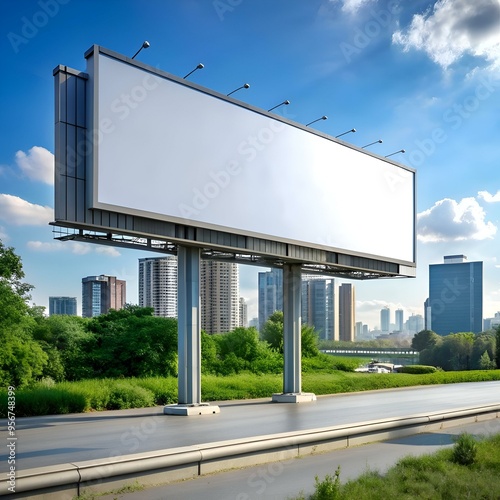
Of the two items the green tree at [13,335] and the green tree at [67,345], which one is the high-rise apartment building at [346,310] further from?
the green tree at [13,335]

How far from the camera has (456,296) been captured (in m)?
114

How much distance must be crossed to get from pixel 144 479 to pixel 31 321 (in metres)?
19.0

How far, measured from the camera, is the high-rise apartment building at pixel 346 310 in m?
82.8

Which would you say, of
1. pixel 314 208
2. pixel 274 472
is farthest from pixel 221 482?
pixel 314 208

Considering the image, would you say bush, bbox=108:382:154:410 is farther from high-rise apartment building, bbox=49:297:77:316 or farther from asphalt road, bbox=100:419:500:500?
A: high-rise apartment building, bbox=49:297:77:316

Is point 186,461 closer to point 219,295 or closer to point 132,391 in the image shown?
point 132,391

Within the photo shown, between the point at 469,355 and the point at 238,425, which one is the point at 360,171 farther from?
the point at 469,355

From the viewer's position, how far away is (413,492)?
727 centimetres

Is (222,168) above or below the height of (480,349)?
above

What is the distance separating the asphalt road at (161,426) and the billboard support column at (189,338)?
531 millimetres

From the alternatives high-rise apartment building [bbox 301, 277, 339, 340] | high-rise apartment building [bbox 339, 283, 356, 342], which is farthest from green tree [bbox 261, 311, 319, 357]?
high-rise apartment building [bbox 339, 283, 356, 342]

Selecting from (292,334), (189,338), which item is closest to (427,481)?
(189,338)

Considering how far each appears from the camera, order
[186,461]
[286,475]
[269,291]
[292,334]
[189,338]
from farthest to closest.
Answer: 1. [269,291]
2. [292,334]
3. [189,338]
4. [286,475]
5. [186,461]

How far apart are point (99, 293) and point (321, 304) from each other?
29.0m
